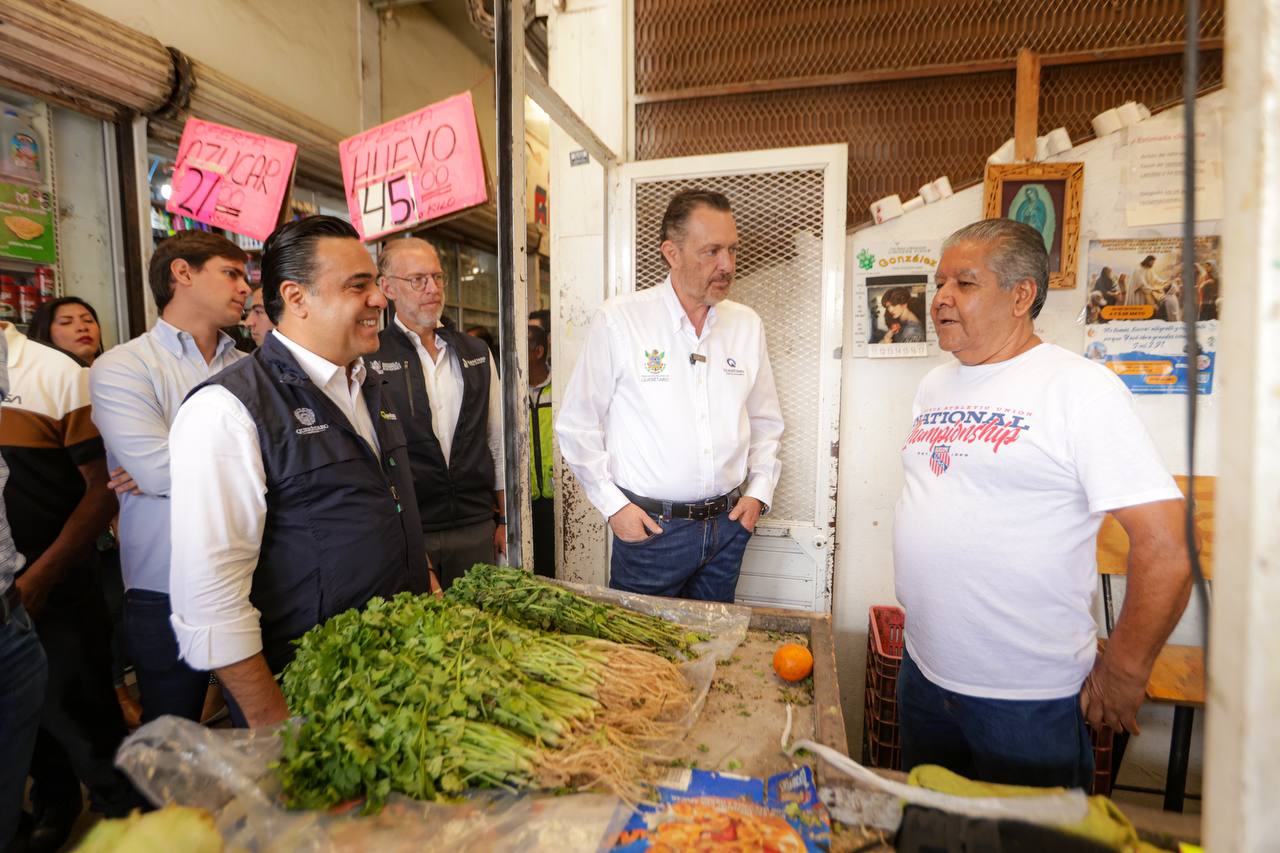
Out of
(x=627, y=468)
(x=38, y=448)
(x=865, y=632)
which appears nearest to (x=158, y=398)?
(x=38, y=448)

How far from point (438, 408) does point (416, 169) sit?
977 mm

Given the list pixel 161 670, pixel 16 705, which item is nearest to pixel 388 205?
pixel 161 670

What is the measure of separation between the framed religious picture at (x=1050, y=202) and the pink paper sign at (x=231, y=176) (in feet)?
10.4

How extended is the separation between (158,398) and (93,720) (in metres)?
1.32

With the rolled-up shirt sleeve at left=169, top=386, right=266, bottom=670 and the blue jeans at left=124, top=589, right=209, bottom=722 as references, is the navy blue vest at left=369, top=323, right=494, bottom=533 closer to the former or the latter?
the blue jeans at left=124, top=589, right=209, bottom=722

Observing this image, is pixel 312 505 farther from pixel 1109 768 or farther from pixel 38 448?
pixel 1109 768

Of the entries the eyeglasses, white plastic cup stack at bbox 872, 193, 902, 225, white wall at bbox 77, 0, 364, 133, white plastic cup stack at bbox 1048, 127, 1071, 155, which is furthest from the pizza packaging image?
white wall at bbox 77, 0, 364, 133

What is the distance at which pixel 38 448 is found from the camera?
7.89 ft

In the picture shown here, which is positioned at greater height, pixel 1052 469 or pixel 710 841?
pixel 1052 469

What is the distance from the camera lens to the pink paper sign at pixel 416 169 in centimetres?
242

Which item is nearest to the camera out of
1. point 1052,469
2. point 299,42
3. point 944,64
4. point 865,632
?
point 1052,469

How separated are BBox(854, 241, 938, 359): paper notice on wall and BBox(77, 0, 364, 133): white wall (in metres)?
3.92

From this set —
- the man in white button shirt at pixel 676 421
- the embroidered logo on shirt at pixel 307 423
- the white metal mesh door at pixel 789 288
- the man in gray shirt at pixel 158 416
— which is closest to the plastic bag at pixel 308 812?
the embroidered logo on shirt at pixel 307 423

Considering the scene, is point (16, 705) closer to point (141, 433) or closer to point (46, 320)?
point (141, 433)
